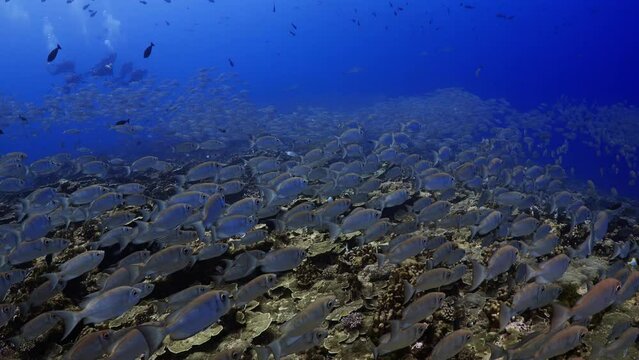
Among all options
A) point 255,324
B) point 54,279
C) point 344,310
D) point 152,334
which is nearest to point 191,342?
point 255,324

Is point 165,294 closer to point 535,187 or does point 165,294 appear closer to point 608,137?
point 535,187

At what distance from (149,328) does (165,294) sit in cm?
373

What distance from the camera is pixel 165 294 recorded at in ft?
22.5

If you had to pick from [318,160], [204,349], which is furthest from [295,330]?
[318,160]

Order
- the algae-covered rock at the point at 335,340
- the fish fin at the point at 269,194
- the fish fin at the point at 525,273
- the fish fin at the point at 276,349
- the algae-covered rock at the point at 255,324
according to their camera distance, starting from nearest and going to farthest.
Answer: the fish fin at the point at 276,349
the fish fin at the point at 525,273
the algae-covered rock at the point at 335,340
the algae-covered rock at the point at 255,324
the fish fin at the point at 269,194

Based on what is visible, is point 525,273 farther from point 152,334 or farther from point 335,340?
point 152,334

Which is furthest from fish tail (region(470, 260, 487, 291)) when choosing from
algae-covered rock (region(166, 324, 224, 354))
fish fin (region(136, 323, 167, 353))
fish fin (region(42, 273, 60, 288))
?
fish fin (region(42, 273, 60, 288))

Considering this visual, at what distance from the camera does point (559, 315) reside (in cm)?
355

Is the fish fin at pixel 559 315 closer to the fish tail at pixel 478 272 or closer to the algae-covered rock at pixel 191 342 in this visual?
the fish tail at pixel 478 272

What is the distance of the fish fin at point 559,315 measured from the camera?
353cm

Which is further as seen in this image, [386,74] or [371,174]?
[386,74]

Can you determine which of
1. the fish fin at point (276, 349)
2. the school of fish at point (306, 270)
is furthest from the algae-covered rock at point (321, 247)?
the fish fin at point (276, 349)

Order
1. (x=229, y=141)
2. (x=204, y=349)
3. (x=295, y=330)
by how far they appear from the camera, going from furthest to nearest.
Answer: (x=229, y=141)
(x=204, y=349)
(x=295, y=330)

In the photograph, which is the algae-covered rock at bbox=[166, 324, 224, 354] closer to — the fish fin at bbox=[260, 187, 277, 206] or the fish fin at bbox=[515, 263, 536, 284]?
the fish fin at bbox=[260, 187, 277, 206]
